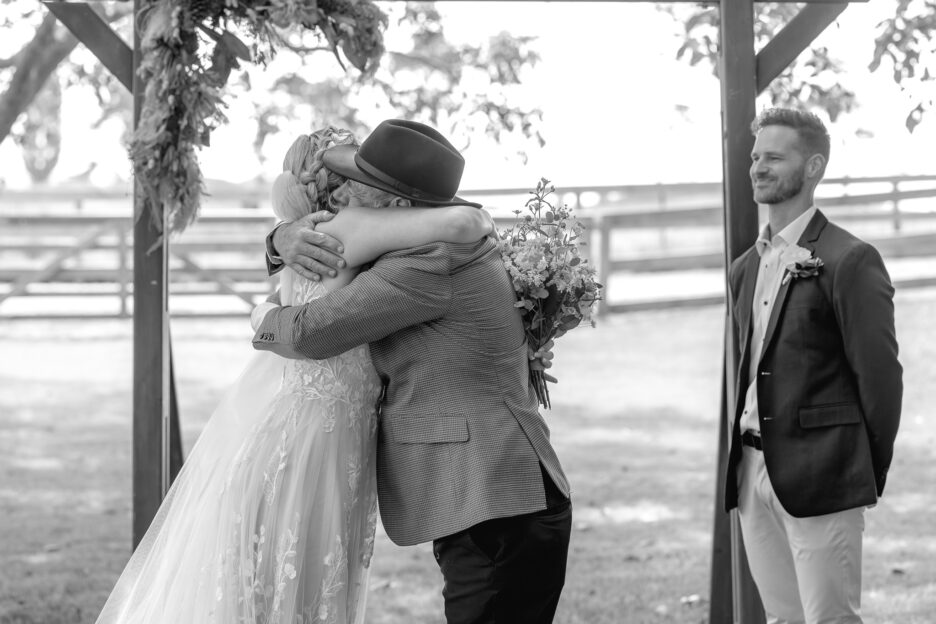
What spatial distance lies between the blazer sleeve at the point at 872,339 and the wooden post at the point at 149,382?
231cm

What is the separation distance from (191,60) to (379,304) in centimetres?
158

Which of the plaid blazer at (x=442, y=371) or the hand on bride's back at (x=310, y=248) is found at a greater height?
the hand on bride's back at (x=310, y=248)

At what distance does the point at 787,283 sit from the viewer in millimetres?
3170

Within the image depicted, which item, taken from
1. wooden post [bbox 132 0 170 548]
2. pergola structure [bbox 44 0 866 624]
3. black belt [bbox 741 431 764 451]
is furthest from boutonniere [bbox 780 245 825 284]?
wooden post [bbox 132 0 170 548]

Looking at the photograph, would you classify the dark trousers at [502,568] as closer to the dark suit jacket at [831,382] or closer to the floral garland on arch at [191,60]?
the dark suit jacket at [831,382]

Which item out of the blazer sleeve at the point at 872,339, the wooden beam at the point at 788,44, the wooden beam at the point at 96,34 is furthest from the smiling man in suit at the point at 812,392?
the wooden beam at the point at 96,34

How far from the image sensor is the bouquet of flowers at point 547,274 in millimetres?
2715

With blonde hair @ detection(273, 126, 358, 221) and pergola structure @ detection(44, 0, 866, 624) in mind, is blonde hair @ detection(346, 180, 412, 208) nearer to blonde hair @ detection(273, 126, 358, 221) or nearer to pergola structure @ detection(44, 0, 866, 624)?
blonde hair @ detection(273, 126, 358, 221)

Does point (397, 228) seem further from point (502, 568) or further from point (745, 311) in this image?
point (745, 311)

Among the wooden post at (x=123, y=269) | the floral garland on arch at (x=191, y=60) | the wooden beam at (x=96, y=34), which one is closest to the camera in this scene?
the floral garland on arch at (x=191, y=60)

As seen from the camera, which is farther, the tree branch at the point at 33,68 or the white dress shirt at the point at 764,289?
the tree branch at the point at 33,68

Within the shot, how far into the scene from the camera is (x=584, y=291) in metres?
2.85

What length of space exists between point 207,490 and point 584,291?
1126 millimetres

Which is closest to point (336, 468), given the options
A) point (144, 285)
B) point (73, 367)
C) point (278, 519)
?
point (278, 519)
